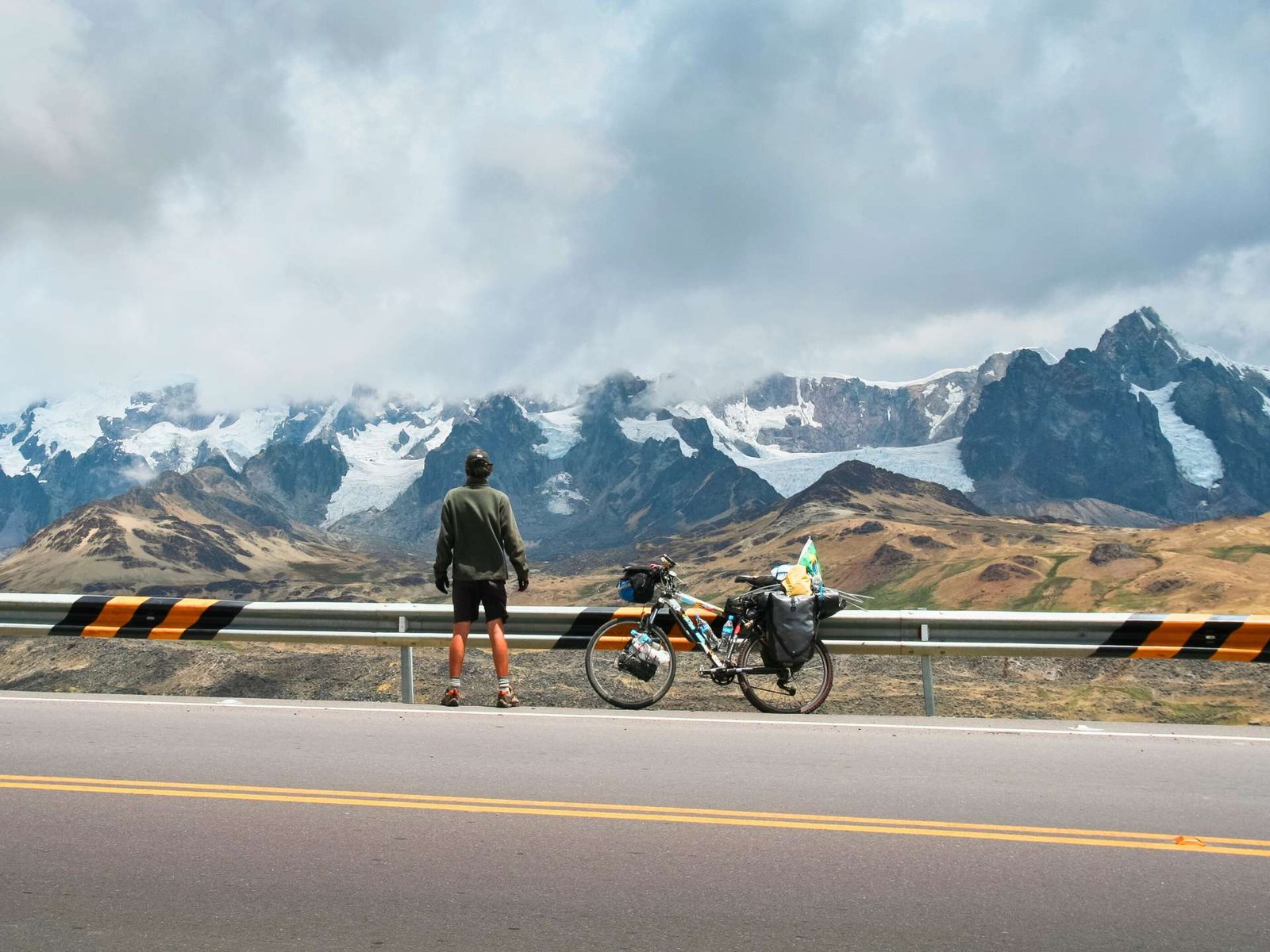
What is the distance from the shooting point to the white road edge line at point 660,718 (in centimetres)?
945

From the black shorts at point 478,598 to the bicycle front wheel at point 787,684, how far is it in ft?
8.14

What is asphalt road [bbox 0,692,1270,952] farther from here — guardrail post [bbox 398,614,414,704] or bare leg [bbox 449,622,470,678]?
guardrail post [bbox 398,614,414,704]

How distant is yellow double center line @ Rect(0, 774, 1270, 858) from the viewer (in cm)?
612

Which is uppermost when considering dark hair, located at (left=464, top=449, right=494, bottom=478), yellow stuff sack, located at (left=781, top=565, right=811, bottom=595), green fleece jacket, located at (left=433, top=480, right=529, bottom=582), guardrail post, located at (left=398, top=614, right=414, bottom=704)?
dark hair, located at (left=464, top=449, right=494, bottom=478)

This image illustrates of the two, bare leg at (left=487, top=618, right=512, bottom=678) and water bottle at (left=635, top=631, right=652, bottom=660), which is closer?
bare leg at (left=487, top=618, right=512, bottom=678)

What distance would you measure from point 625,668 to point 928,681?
3114mm

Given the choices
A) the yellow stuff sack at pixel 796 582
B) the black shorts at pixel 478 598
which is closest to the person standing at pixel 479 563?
the black shorts at pixel 478 598

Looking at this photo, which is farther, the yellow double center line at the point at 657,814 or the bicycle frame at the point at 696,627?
the bicycle frame at the point at 696,627

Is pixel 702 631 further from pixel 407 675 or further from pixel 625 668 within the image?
pixel 407 675

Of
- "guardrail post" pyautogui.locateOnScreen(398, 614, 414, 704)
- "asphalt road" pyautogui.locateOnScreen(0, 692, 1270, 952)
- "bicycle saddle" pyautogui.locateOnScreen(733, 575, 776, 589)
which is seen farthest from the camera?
"guardrail post" pyautogui.locateOnScreen(398, 614, 414, 704)

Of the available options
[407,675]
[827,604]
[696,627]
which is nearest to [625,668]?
[696,627]

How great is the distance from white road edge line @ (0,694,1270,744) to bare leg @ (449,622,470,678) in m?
0.41

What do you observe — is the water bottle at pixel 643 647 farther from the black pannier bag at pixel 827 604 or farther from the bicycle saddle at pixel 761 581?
the black pannier bag at pixel 827 604

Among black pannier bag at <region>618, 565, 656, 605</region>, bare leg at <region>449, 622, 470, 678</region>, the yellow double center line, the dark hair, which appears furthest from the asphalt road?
the dark hair
